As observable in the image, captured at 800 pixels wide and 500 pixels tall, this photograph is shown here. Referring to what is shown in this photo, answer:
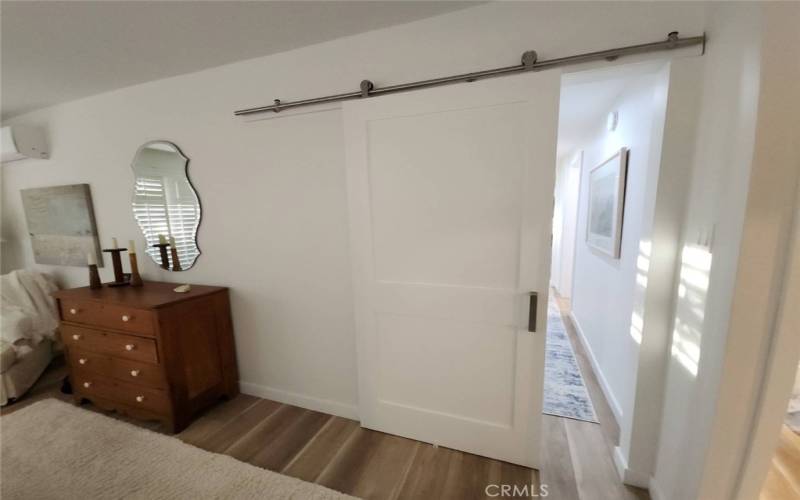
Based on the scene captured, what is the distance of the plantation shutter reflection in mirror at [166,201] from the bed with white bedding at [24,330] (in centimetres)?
96

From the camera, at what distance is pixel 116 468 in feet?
5.00

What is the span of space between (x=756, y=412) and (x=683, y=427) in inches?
12.0

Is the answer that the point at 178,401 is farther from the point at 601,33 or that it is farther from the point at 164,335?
the point at 601,33

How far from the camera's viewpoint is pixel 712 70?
1.07m

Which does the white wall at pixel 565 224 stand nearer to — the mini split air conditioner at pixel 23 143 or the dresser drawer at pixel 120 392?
the dresser drawer at pixel 120 392

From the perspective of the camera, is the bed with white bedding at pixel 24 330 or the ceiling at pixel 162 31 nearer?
the ceiling at pixel 162 31

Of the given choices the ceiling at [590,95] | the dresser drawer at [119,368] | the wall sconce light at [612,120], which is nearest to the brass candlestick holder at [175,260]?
the dresser drawer at [119,368]

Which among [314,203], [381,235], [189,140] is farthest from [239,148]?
[381,235]

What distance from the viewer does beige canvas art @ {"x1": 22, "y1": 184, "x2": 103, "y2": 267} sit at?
98.0 inches

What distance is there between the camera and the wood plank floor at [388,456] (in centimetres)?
141

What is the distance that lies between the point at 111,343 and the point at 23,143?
213 centimetres
